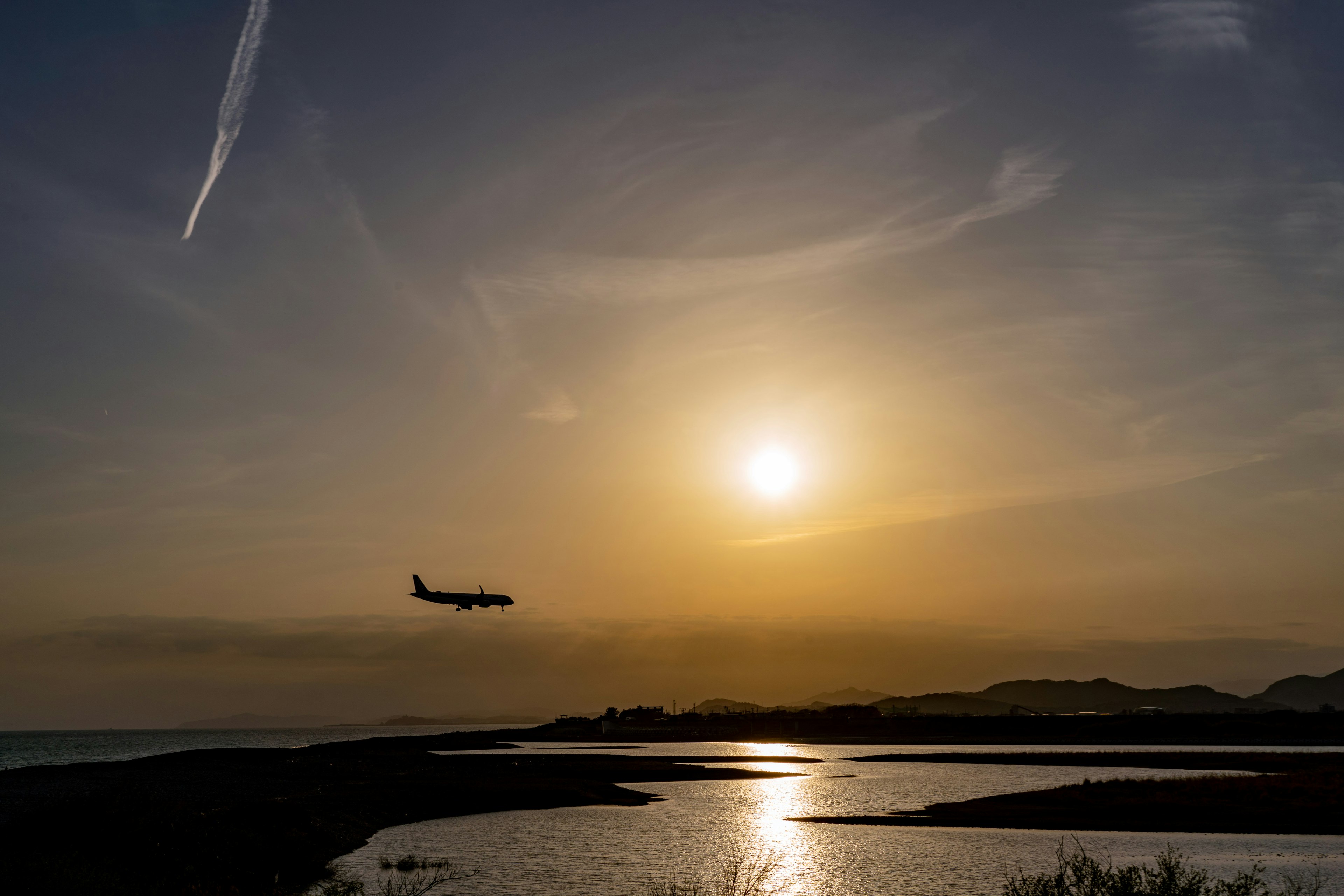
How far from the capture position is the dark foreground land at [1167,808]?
187 ft

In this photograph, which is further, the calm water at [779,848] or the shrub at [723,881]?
the calm water at [779,848]

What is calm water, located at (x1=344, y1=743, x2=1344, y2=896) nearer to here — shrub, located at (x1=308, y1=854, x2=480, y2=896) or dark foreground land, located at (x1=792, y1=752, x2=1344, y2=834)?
shrub, located at (x1=308, y1=854, x2=480, y2=896)

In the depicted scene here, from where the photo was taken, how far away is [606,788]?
84.1 m

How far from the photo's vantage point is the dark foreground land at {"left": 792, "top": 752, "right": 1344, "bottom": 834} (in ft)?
187

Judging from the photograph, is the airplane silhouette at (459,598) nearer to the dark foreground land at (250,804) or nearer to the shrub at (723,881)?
the dark foreground land at (250,804)

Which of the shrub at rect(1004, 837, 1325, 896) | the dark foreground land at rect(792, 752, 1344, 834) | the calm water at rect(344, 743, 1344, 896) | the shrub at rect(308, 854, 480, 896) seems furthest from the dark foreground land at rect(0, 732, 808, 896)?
the dark foreground land at rect(792, 752, 1344, 834)

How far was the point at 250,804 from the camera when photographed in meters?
49.9

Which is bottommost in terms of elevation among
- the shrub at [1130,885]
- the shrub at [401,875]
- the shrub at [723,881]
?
the shrub at [723,881]

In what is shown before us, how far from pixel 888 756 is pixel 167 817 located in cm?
12649

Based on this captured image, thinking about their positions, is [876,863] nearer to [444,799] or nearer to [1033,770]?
[444,799]

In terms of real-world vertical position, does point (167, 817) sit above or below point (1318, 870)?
above

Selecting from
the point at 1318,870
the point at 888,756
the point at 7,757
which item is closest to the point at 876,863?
the point at 1318,870

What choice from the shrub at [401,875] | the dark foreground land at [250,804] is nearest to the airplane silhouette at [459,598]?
the dark foreground land at [250,804]

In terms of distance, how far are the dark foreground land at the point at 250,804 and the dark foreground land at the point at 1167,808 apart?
26.9 m
